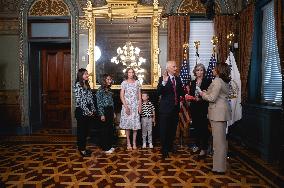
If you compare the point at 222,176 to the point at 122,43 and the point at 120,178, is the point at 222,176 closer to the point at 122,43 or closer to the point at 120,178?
the point at 120,178

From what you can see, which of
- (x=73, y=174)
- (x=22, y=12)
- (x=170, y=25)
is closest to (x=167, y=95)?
(x=73, y=174)

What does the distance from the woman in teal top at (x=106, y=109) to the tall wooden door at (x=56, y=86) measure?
3.26 m

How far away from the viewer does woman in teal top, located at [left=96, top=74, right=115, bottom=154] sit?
5480 mm

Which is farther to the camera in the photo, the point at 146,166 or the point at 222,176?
the point at 146,166

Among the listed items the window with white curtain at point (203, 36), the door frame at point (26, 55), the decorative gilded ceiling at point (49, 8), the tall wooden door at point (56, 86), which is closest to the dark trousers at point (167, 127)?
the window with white curtain at point (203, 36)

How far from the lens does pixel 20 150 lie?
5.80 m

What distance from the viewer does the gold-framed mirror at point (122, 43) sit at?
7.26 m

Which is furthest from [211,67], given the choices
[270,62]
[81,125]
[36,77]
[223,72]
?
[36,77]

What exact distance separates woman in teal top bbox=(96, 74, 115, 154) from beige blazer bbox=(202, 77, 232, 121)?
2.02m

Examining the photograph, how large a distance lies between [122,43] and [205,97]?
12.0 feet

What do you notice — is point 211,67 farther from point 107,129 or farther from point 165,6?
point 107,129

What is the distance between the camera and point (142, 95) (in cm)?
612

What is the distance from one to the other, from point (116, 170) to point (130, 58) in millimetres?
3481

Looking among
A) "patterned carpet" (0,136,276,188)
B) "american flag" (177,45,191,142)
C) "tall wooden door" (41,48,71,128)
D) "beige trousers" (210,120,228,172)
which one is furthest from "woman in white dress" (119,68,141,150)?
"tall wooden door" (41,48,71,128)
